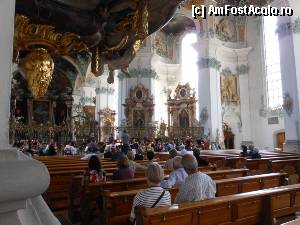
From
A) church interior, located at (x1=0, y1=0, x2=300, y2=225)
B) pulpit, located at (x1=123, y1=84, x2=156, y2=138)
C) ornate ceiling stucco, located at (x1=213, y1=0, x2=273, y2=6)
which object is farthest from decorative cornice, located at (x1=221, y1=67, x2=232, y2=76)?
pulpit, located at (x1=123, y1=84, x2=156, y2=138)

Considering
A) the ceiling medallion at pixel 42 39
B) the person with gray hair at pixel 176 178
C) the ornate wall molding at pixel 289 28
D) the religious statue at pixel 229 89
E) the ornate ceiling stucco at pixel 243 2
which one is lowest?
the person with gray hair at pixel 176 178

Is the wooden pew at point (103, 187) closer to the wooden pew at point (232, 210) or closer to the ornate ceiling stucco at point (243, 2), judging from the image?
the wooden pew at point (232, 210)

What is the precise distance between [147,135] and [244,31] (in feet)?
36.8

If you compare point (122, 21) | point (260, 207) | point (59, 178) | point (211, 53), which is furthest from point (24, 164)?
point (211, 53)

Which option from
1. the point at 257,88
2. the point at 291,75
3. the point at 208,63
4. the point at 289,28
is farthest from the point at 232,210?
the point at 257,88

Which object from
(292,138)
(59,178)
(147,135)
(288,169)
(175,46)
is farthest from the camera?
(175,46)

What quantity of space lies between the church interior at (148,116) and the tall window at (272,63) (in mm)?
80

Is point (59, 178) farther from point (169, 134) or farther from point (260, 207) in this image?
point (169, 134)

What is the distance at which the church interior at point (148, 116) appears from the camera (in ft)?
9.34

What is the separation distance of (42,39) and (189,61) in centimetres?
2286

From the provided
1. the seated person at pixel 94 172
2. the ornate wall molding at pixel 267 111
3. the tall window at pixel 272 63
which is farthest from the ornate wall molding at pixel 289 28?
the seated person at pixel 94 172

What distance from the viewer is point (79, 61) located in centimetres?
2300

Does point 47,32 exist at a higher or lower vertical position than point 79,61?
lower

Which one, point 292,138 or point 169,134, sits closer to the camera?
point 292,138
